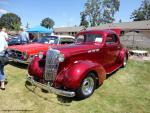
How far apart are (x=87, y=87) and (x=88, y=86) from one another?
51 millimetres

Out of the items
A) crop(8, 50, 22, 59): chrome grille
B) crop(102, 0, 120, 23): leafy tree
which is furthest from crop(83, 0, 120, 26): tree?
crop(8, 50, 22, 59): chrome grille

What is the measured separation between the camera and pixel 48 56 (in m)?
6.32

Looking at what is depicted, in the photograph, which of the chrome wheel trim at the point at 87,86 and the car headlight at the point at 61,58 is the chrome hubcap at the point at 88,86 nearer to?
the chrome wheel trim at the point at 87,86

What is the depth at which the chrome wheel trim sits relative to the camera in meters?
6.15

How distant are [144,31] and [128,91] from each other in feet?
94.4

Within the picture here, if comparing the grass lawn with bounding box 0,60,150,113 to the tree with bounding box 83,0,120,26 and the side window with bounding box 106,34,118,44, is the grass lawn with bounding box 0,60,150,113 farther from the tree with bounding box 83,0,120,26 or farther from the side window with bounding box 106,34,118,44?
the tree with bounding box 83,0,120,26

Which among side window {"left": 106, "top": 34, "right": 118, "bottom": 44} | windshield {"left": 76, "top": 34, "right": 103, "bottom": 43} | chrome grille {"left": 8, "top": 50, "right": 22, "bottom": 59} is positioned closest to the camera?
windshield {"left": 76, "top": 34, "right": 103, "bottom": 43}

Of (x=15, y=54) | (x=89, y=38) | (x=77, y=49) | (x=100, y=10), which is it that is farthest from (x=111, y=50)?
(x=100, y=10)

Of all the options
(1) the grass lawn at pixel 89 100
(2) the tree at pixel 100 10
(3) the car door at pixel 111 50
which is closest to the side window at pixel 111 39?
(3) the car door at pixel 111 50

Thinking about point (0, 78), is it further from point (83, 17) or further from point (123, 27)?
point (83, 17)

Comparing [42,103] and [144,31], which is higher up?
[144,31]

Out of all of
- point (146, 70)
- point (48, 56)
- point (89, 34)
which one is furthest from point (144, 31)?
point (48, 56)

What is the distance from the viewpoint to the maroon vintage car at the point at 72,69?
229 inches

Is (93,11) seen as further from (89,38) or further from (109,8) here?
(89,38)
